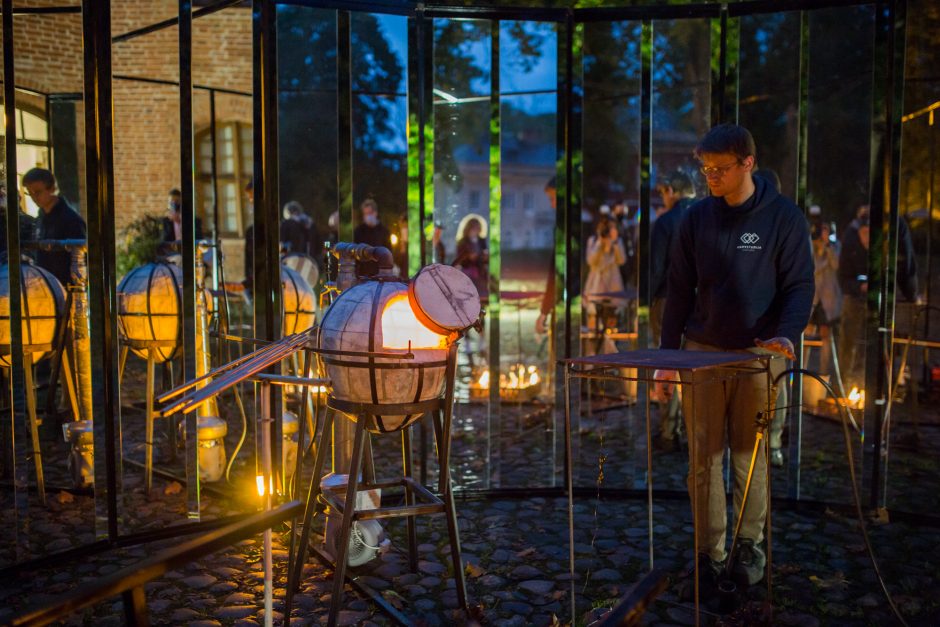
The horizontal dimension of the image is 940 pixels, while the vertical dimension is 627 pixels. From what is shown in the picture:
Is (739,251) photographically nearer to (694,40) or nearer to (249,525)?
(249,525)

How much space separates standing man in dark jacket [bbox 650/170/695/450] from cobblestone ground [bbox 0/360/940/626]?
484 mm

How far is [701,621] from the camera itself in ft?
14.0

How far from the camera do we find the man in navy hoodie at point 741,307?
4.54 meters

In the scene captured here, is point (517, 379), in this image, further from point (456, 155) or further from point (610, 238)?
point (456, 155)

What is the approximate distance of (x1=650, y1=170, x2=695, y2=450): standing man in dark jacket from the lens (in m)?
7.86

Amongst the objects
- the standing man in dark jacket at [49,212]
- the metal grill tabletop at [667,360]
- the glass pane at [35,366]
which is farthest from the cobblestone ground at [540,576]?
the standing man in dark jacket at [49,212]

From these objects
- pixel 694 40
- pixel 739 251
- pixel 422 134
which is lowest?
pixel 739 251

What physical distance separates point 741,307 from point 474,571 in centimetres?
210

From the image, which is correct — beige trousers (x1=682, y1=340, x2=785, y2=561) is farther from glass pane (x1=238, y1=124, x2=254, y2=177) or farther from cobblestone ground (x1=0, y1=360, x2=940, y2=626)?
glass pane (x1=238, y1=124, x2=254, y2=177)

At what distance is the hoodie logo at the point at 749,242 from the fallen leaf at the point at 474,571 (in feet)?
7.59

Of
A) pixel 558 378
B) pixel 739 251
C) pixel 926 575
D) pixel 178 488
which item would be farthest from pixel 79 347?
pixel 926 575

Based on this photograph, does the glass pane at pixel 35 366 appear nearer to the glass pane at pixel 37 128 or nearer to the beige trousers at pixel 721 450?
the glass pane at pixel 37 128

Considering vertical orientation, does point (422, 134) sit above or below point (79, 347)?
above

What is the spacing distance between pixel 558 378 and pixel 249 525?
4931mm
